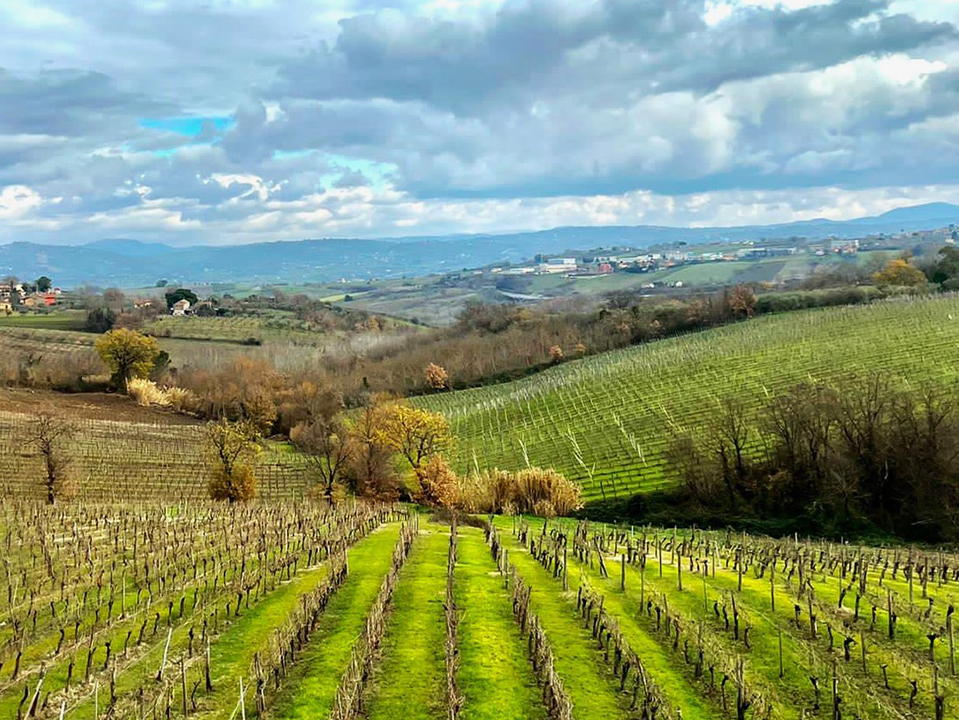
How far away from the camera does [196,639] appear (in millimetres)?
18828

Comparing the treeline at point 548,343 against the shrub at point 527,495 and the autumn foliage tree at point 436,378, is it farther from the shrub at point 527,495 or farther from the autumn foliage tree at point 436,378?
the shrub at point 527,495

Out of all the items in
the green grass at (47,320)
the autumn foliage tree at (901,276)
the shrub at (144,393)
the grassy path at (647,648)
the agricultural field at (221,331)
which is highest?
the autumn foliage tree at (901,276)

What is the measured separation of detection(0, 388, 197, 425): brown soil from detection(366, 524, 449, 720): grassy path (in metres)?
89.3

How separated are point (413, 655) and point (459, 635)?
170cm

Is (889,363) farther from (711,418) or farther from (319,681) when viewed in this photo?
(319,681)

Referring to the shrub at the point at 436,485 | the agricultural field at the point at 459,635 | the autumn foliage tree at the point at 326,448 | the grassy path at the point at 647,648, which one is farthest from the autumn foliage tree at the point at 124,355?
the grassy path at the point at 647,648

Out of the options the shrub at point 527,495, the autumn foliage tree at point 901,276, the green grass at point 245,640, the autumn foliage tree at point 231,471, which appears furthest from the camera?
the autumn foliage tree at point 901,276

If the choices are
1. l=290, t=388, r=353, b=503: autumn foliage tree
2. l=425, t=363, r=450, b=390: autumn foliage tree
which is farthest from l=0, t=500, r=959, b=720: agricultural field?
l=425, t=363, r=450, b=390: autumn foliage tree

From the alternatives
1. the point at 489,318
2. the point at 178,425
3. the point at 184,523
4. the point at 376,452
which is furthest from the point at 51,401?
the point at 489,318

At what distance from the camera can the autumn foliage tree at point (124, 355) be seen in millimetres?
121312

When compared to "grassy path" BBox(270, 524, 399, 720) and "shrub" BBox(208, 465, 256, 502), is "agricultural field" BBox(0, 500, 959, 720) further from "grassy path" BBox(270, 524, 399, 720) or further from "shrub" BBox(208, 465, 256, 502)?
"shrub" BBox(208, 465, 256, 502)

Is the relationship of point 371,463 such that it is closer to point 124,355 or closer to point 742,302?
point 124,355

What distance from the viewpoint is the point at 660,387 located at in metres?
87.7

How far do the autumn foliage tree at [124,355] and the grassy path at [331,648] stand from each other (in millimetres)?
105085
